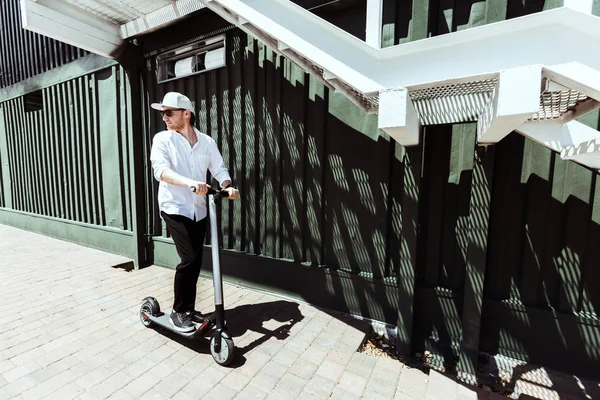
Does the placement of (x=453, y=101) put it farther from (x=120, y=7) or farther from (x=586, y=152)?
(x=120, y=7)

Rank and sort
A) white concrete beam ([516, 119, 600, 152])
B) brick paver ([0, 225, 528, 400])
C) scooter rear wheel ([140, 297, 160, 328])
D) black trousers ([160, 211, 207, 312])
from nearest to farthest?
white concrete beam ([516, 119, 600, 152])
brick paver ([0, 225, 528, 400])
black trousers ([160, 211, 207, 312])
scooter rear wheel ([140, 297, 160, 328])

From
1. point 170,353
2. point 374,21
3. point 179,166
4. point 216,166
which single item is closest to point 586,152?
point 374,21

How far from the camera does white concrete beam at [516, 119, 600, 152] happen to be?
80.6 inches

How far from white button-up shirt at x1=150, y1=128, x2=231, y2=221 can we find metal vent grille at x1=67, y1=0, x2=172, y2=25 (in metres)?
2.43

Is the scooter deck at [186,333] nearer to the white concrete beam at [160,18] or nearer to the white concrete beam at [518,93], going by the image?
the white concrete beam at [518,93]

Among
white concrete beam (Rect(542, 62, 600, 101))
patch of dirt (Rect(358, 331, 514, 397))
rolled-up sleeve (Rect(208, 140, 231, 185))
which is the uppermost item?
white concrete beam (Rect(542, 62, 600, 101))

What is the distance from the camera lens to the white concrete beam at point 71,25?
3.55 metres

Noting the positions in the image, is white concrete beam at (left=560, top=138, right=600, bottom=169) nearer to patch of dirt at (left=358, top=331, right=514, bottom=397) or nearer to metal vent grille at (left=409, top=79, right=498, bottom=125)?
metal vent grille at (left=409, top=79, right=498, bottom=125)

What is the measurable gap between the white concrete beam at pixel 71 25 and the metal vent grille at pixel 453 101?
4.63 meters

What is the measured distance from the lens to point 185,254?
2.65 m

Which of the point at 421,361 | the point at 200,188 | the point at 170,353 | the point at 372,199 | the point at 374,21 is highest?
the point at 374,21

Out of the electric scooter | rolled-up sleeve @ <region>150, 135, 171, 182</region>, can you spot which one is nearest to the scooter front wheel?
the electric scooter

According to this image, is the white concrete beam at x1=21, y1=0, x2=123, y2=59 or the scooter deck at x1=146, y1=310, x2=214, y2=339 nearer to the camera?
the scooter deck at x1=146, y1=310, x2=214, y2=339

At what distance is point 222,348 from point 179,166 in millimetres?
1659
